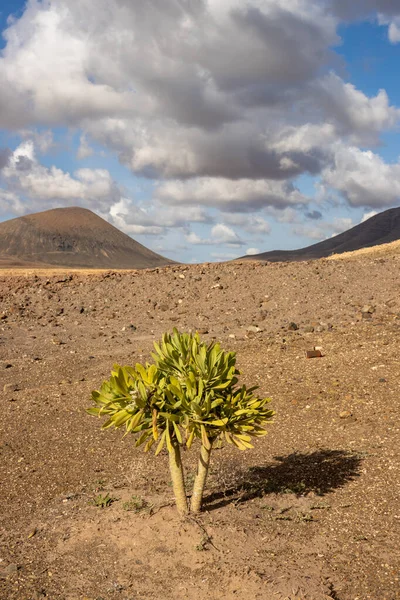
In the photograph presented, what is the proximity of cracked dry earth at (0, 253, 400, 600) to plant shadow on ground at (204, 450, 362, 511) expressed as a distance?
0.02 meters

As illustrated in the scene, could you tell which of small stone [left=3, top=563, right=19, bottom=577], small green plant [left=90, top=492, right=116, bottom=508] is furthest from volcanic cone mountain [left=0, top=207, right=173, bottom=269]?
small stone [left=3, top=563, right=19, bottom=577]

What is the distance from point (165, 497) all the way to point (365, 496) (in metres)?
2.02

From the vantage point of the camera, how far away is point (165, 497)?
5477mm

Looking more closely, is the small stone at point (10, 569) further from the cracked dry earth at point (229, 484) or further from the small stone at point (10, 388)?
the small stone at point (10, 388)

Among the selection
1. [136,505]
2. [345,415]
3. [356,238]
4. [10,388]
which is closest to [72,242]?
[356,238]

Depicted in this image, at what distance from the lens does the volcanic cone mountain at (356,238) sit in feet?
224

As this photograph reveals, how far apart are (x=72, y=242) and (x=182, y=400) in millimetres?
146278

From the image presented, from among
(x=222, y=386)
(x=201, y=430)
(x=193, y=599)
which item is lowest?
(x=193, y=599)

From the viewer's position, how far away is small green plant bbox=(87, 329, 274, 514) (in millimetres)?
4387

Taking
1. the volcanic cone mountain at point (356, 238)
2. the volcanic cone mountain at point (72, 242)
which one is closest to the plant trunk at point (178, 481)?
the volcanic cone mountain at point (356, 238)

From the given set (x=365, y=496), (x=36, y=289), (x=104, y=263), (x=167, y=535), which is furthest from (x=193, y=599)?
(x=104, y=263)

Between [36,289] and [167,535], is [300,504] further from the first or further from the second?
[36,289]

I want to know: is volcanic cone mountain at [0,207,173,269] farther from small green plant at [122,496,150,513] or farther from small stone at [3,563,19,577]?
small stone at [3,563,19,577]

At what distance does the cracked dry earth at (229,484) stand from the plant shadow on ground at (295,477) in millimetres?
23
